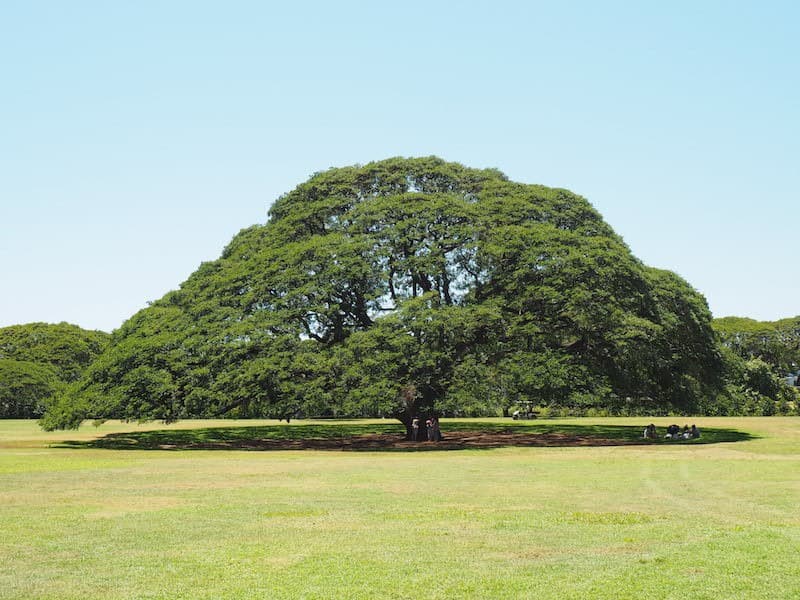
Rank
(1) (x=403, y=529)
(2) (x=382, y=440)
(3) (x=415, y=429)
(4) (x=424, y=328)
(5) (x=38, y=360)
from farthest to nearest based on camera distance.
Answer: (5) (x=38, y=360) → (2) (x=382, y=440) → (3) (x=415, y=429) → (4) (x=424, y=328) → (1) (x=403, y=529)

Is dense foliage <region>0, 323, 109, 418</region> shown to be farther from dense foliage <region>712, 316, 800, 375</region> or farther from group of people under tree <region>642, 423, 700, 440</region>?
dense foliage <region>712, 316, 800, 375</region>

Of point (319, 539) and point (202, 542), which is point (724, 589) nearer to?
point (319, 539)

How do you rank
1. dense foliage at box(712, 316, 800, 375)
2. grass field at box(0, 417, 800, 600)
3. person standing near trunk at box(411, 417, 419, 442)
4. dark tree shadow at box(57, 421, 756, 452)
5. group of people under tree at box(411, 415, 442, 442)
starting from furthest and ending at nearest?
dense foliage at box(712, 316, 800, 375)
person standing near trunk at box(411, 417, 419, 442)
group of people under tree at box(411, 415, 442, 442)
dark tree shadow at box(57, 421, 756, 452)
grass field at box(0, 417, 800, 600)

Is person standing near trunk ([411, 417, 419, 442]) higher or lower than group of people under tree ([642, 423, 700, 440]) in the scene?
higher

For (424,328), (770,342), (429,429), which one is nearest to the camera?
(424,328)

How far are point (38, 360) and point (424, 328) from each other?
77.1m

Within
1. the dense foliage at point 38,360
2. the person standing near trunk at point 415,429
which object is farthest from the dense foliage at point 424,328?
the dense foliage at point 38,360

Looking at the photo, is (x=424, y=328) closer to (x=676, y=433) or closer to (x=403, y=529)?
(x=676, y=433)

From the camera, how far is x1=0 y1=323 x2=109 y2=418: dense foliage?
285ft

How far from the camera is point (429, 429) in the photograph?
1521 inches

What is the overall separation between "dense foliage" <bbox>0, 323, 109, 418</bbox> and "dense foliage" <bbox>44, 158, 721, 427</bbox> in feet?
173

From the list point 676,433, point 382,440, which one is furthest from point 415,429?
point 676,433

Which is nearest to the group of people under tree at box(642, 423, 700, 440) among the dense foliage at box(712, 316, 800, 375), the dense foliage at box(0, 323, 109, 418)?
the dense foliage at box(0, 323, 109, 418)

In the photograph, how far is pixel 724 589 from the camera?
962 centimetres
